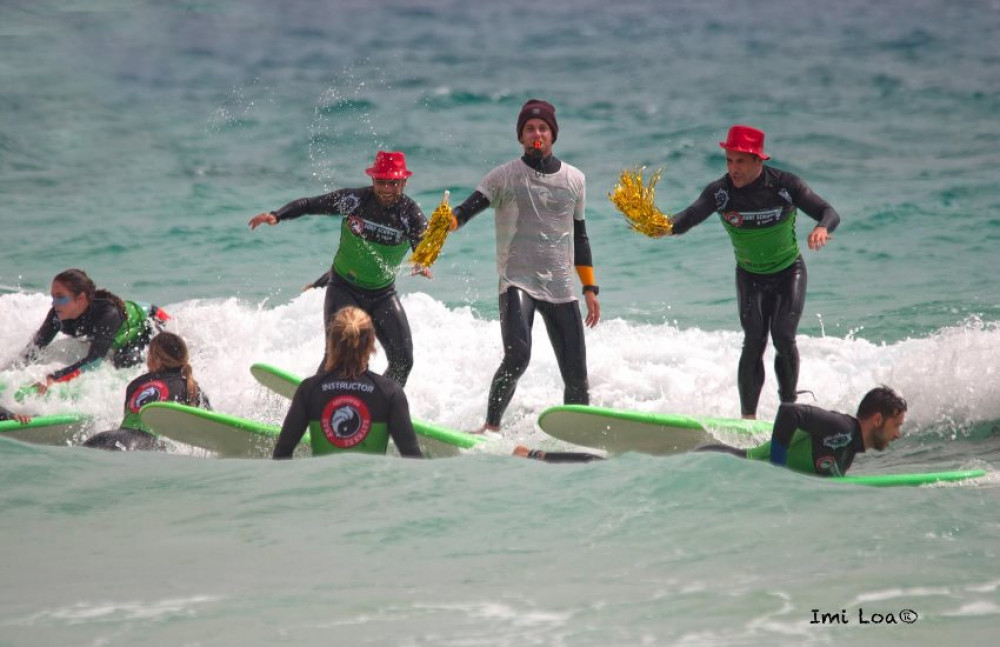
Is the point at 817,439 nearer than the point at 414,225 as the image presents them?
Yes

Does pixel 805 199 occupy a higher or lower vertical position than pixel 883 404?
higher

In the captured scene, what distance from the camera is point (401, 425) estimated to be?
21.6 feet

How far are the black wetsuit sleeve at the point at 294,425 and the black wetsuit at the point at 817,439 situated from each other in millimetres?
2277

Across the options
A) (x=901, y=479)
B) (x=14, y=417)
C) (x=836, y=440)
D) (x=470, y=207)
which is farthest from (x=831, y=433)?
(x=14, y=417)

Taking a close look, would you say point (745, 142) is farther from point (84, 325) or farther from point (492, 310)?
point (492, 310)

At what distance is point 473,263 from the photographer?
17.5m

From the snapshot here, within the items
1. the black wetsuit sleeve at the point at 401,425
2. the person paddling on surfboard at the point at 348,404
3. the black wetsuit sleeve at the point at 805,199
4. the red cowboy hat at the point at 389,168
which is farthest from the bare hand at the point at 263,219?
the black wetsuit sleeve at the point at 805,199

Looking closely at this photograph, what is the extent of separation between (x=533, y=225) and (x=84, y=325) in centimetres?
357

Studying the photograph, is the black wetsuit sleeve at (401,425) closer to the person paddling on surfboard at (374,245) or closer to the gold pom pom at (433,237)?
the gold pom pom at (433,237)

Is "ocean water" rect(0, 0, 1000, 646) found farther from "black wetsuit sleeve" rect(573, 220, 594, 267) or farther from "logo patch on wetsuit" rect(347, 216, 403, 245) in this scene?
"logo patch on wetsuit" rect(347, 216, 403, 245)

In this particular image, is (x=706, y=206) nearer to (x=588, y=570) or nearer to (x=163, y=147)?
(x=588, y=570)

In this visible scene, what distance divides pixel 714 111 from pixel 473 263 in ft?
28.5

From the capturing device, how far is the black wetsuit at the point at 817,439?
21.2 feet

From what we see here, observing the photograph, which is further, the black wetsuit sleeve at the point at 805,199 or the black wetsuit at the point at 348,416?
the black wetsuit sleeve at the point at 805,199
